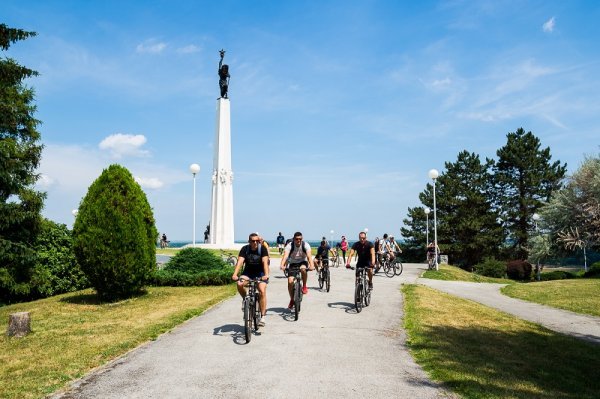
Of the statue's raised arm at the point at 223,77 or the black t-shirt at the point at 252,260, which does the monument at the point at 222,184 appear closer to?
the statue's raised arm at the point at 223,77

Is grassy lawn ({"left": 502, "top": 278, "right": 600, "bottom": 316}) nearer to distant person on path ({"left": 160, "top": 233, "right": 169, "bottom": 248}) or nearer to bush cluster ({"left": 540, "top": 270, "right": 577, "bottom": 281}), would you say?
bush cluster ({"left": 540, "top": 270, "right": 577, "bottom": 281})

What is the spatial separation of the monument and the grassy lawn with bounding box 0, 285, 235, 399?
70.8ft

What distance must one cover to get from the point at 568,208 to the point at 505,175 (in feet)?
66.4

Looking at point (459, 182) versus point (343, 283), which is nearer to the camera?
point (343, 283)

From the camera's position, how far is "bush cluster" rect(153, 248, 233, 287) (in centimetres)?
1873

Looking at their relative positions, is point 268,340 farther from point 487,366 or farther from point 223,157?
point 223,157

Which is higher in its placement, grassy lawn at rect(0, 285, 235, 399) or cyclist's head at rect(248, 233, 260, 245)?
cyclist's head at rect(248, 233, 260, 245)

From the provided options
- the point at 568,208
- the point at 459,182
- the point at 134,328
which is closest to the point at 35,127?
the point at 134,328

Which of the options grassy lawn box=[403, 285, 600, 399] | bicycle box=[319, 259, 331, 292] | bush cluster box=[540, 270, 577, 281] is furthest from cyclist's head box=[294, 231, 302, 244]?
bush cluster box=[540, 270, 577, 281]

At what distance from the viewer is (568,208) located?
3441cm

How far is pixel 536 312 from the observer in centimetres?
1530

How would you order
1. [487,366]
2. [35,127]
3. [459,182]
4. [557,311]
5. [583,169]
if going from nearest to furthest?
1. [487,366]
2. [557,311]
3. [35,127]
4. [583,169]
5. [459,182]

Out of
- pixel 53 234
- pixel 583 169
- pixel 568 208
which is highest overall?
pixel 583 169

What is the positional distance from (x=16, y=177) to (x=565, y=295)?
22053 millimetres
